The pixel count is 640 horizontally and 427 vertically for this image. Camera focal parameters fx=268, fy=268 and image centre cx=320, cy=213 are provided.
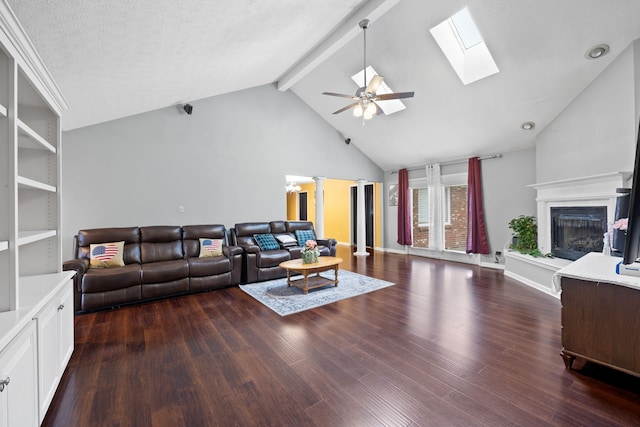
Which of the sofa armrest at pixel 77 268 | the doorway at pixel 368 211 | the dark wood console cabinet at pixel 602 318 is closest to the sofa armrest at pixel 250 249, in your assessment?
the sofa armrest at pixel 77 268

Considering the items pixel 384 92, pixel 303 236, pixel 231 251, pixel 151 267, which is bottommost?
pixel 151 267

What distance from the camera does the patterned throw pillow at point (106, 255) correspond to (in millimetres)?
3607

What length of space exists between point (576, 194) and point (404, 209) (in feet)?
12.3

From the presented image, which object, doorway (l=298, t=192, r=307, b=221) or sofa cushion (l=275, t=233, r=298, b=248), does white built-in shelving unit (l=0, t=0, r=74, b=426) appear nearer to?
sofa cushion (l=275, t=233, r=298, b=248)

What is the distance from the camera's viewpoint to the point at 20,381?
125 cm

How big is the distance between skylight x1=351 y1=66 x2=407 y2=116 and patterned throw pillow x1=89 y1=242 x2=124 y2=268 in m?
4.84

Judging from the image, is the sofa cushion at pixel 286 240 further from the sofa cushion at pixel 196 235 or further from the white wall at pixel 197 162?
the sofa cushion at pixel 196 235

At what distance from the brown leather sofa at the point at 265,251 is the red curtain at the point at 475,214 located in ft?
10.1

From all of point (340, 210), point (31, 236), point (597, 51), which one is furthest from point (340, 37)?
point (340, 210)

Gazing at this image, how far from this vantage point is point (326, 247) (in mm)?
5527

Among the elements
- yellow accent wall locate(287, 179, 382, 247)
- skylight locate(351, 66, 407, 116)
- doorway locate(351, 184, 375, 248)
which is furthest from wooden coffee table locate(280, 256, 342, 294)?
doorway locate(351, 184, 375, 248)

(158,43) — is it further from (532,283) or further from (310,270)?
(532,283)

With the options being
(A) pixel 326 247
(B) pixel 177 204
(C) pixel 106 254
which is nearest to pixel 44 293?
(C) pixel 106 254

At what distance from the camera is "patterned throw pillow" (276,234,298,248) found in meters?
5.37
